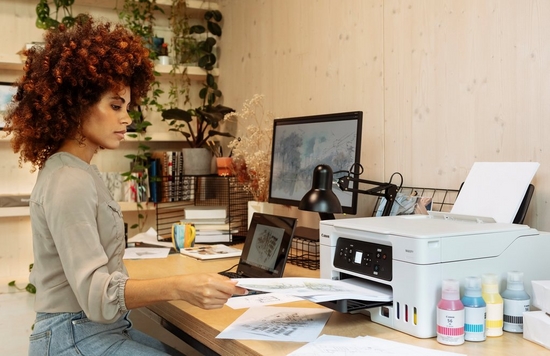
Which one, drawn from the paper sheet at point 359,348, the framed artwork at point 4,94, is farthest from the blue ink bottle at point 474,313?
the framed artwork at point 4,94

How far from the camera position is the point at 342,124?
6.91ft

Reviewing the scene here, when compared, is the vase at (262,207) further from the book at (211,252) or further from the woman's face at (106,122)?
the woman's face at (106,122)

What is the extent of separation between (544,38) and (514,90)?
17 centimetres

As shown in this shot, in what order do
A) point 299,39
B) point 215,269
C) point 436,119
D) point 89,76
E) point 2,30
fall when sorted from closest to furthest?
point 89,76, point 436,119, point 215,269, point 299,39, point 2,30

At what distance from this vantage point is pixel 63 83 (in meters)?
1.59

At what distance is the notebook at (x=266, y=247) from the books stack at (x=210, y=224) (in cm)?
68

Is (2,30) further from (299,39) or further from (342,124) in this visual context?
(342,124)

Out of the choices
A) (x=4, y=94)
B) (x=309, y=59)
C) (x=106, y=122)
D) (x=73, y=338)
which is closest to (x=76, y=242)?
(x=73, y=338)

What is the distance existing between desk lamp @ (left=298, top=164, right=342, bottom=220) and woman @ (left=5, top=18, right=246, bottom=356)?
14.5 inches

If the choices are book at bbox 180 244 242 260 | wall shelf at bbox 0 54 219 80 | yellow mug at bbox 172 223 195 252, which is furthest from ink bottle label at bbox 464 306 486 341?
wall shelf at bbox 0 54 219 80

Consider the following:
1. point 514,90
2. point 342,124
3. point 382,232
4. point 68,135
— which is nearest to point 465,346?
point 382,232

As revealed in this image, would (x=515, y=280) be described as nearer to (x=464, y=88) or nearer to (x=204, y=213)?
(x=464, y=88)

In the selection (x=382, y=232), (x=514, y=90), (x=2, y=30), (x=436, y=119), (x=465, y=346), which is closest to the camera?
(x=465, y=346)

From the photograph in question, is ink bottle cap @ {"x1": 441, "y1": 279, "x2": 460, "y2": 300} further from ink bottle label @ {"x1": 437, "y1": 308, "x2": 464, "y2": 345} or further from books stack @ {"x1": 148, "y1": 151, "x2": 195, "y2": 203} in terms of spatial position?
books stack @ {"x1": 148, "y1": 151, "x2": 195, "y2": 203}
